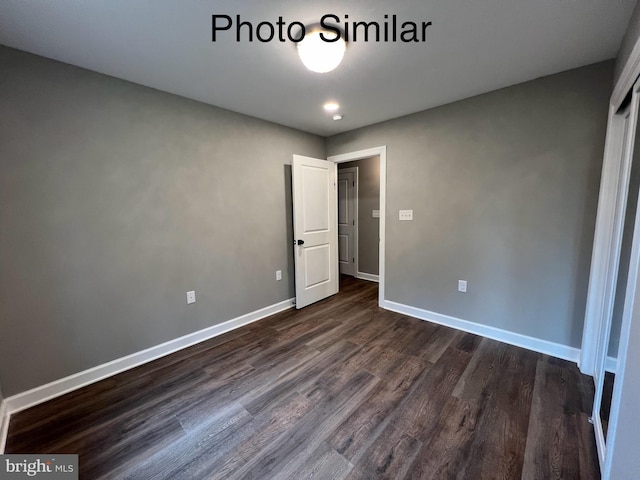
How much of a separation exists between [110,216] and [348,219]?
3647 millimetres

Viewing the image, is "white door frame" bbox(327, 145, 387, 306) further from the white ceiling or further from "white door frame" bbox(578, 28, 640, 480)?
"white door frame" bbox(578, 28, 640, 480)

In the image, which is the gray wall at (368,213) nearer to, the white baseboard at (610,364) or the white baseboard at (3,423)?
the white baseboard at (610,364)

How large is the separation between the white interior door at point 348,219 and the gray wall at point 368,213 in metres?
0.09

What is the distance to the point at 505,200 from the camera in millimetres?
2338

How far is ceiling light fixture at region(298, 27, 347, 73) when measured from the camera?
151 cm

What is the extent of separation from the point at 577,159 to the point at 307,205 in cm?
254

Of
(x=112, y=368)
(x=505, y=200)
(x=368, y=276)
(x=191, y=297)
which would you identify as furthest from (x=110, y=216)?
(x=368, y=276)

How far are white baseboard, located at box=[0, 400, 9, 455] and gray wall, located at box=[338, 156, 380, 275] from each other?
4.26 m

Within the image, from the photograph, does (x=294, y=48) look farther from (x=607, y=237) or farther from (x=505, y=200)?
(x=607, y=237)

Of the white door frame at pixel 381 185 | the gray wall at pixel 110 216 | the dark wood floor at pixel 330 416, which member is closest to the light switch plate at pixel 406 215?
the white door frame at pixel 381 185

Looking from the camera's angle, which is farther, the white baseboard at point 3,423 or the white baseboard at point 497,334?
the white baseboard at point 497,334

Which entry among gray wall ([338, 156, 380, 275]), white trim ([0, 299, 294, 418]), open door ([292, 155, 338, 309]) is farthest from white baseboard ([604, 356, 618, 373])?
gray wall ([338, 156, 380, 275])

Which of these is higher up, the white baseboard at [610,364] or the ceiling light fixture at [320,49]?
the ceiling light fixture at [320,49]

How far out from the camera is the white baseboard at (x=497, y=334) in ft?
7.06
